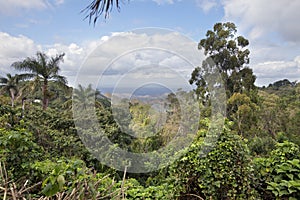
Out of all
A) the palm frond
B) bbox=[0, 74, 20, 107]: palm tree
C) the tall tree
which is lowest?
bbox=[0, 74, 20, 107]: palm tree

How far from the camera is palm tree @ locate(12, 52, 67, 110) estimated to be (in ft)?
28.8

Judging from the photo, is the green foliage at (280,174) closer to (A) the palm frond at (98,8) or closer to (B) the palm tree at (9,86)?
(A) the palm frond at (98,8)

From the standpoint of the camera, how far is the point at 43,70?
29.0ft

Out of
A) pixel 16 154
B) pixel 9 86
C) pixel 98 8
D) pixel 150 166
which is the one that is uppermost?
pixel 98 8

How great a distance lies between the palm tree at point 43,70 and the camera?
8789 mm

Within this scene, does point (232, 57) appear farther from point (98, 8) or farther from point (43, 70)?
point (98, 8)

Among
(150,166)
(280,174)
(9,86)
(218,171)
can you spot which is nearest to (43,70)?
(9,86)

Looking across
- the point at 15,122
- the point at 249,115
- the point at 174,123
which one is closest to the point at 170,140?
the point at 174,123

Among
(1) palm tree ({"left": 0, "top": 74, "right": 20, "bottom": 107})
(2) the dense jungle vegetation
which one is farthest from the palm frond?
(1) palm tree ({"left": 0, "top": 74, "right": 20, "bottom": 107})

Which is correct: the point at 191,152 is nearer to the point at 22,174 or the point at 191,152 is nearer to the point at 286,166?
the point at 286,166

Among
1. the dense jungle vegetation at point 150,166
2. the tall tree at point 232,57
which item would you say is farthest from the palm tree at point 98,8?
the tall tree at point 232,57

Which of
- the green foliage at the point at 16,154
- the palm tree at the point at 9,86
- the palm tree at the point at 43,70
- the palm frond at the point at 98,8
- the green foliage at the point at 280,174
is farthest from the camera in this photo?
the palm tree at the point at 9,86

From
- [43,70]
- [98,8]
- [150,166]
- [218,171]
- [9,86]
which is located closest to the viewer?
[98,8]

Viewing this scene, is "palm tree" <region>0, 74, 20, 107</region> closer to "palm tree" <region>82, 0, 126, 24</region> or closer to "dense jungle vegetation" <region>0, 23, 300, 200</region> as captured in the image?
"dense jungle vegetation" <region>0, 23, 300, 200</region>
